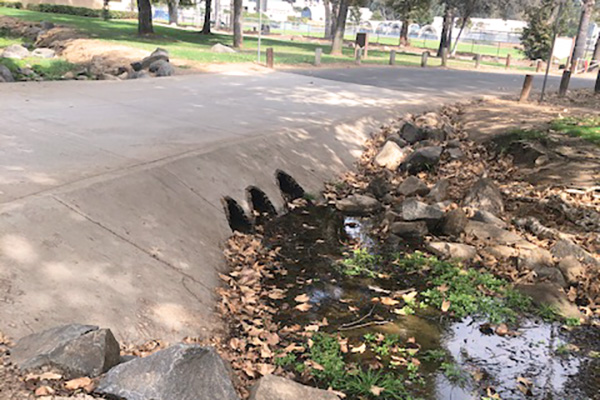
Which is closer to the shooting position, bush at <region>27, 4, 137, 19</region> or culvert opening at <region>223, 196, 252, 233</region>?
culvert opening at <region>223, 196, 252, 233</region>

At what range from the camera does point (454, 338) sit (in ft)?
18.1

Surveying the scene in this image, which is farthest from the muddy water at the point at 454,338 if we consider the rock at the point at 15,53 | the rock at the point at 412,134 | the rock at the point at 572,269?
the rock at the point at 15,53

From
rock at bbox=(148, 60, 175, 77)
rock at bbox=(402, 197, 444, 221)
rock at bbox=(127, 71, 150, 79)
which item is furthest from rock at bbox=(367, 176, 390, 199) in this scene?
rock at bbox=(148, 60, 175, 77)

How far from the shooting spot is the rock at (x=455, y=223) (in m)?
8.11

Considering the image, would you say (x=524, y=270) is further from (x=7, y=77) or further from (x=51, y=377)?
(x=7, y=77)

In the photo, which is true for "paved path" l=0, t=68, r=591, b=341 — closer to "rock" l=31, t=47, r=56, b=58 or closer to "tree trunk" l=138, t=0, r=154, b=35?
"rock" l=31, t=47, r=56, b=58

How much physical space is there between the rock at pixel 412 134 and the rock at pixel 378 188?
10.6 feet

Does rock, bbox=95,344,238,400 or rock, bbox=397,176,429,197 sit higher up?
rock, bbox=95,344,238,400

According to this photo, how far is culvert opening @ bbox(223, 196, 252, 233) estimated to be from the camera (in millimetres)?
7739

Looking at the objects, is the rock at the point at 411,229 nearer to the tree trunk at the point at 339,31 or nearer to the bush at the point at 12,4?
the tree trunk at the point at 339,31

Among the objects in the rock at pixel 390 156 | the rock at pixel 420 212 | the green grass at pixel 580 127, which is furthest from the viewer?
the green grass at pixel 580 127

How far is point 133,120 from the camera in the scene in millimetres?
10289

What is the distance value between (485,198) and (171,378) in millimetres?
6698

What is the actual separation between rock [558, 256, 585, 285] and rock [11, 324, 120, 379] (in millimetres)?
5370
